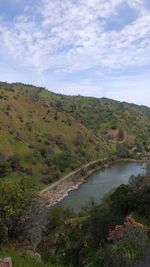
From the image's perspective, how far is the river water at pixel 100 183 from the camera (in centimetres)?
5903

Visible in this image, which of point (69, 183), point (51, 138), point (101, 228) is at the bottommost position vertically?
point (69, 183)

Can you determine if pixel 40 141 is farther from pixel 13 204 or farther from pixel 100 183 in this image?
pixel 13 204

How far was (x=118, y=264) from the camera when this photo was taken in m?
14.8

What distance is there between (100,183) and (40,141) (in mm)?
20395

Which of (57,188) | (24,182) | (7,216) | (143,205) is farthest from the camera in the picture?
(57,188)

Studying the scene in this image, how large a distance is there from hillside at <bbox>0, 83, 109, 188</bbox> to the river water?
590 centimetres

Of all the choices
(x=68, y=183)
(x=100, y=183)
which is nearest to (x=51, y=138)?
(x=68, y=183)

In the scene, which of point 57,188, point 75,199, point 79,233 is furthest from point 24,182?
point 57,188

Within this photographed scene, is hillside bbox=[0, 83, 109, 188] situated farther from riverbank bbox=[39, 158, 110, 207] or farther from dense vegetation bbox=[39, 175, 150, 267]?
dense vegetation bbox=[39, 175, 150, 267]

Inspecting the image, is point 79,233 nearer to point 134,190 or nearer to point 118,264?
point 134,190

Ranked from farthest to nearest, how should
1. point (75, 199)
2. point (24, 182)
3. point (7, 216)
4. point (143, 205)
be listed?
point (75, 199) → point (24, 182) → point (7, 216) → point (143, 205)

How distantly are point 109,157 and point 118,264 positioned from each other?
82.6 meters

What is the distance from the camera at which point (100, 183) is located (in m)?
72.9

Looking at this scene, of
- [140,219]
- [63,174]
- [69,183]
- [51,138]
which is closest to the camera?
[140,219]
